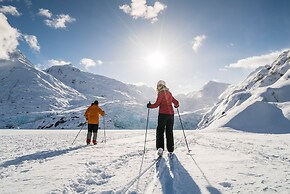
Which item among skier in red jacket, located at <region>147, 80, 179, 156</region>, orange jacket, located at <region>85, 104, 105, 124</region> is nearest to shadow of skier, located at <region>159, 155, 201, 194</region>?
skier in red jacket, located at <region>147, 80, 179, 156</region>

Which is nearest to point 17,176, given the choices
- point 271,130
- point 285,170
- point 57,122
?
point 285,170

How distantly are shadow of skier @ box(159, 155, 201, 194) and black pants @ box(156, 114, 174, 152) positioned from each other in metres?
2.64

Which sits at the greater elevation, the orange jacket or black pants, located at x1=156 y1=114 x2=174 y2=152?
the orange jacket

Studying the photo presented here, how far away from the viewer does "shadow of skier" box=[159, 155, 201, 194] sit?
13.6ft

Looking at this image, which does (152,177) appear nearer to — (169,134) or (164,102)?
(169,134)

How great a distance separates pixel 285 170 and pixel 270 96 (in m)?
46.6

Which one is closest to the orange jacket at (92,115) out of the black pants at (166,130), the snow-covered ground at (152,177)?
the black pants at (166,130)

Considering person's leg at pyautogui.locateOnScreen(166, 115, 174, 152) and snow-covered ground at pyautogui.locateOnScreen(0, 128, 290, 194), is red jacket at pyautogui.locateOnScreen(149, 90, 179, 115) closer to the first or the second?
person's leg at pyautogui.locateOnScreen(166, 115, 174, 152)

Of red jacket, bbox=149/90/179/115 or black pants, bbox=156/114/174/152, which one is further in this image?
red jacket, bbox=149/90/179/115

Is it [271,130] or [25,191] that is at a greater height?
[271,130]

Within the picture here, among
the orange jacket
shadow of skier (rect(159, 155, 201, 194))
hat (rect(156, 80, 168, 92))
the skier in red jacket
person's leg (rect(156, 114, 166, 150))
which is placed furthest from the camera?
the orange jacket

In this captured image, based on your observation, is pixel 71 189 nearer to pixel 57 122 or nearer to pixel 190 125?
pixel 57 122

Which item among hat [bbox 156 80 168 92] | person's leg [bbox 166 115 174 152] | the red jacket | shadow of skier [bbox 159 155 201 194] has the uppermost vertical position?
hat [bbox 156 80 168 92]

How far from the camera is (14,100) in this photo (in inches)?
7756
